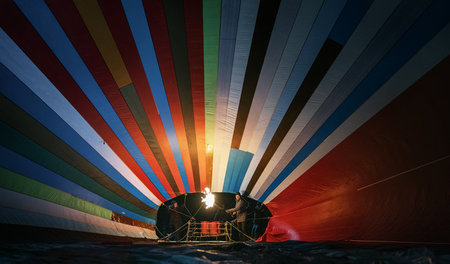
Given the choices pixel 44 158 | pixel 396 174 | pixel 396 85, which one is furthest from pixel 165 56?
pixel 396 174

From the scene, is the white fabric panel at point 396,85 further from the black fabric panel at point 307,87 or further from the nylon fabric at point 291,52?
the nylon fabric at point 291,52

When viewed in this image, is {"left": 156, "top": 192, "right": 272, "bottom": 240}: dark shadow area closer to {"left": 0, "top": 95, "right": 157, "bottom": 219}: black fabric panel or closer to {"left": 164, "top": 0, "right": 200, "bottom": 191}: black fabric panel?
{"left": 0, "top": 95, "right": 157, "bottom": 219}: black fabric panel

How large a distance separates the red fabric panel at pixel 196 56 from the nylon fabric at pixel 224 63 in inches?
8.8

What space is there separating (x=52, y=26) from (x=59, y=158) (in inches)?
69.6

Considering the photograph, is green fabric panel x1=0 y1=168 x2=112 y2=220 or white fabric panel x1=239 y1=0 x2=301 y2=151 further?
green fabric panel x1=0 y1=168 x2=112 y2=220

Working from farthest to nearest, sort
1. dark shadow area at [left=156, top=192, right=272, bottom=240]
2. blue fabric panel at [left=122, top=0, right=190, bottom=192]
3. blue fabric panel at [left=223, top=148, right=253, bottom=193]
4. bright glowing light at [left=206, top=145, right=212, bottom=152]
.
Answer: dark shadow area at [left=156, top=192, right=272, bottom=240]
blue fabric panel at [left=223, top=148, right=253, bottom=193]
bright glowing light at [left=206, top=145, right=212, bottom=152]
blue fabric panel at [left=122, top=0, right=190, bottom=192]

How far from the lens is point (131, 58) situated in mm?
2098

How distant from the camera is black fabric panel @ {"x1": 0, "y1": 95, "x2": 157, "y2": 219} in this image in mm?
1889

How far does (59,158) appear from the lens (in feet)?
8.36

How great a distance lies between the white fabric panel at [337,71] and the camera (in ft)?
5.02

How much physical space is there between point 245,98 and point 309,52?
3.27ft

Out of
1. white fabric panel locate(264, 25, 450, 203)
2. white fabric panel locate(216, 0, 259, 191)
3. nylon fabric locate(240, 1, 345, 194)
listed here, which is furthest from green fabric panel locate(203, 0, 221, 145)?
white fabric panel locate(264, 25, 450, 203)

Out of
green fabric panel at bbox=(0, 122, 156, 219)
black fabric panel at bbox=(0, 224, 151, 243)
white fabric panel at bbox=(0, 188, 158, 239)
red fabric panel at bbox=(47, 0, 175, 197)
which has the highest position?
red fabric panel at bbox=(47, 0, 175, 197)

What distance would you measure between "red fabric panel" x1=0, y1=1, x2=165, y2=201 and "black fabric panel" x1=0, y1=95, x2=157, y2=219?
16.6 inches
